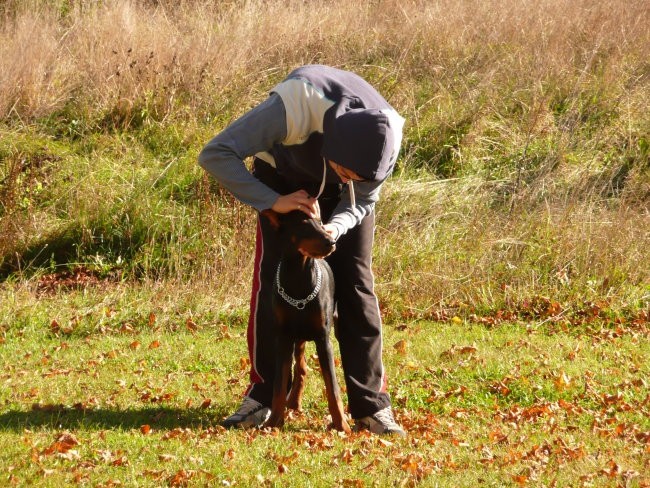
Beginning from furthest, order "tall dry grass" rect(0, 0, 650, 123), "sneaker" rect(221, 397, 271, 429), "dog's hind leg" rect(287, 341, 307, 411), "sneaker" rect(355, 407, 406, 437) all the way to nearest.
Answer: "tall dry grass" rect(0, 0, 650, 123) → "dog's hind leg" rect(287, 341, 307, 411) → "sneaker" rect(221, 397, 271, 429) → "sneaker" rect(355, 407, 406, 437)

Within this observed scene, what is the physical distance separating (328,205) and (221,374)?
2.03 meters

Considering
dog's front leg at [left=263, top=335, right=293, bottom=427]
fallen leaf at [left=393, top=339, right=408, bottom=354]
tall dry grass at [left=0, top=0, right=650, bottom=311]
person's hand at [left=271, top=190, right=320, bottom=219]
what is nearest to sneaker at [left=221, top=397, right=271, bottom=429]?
dog's front leg at [left=263, top=335, right=293, bottom=427]

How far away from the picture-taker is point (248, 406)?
18.3 ft

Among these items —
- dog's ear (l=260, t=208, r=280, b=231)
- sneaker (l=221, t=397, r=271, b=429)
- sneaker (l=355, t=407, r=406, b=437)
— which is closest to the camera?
dog's ear (l=260, t=208, r=280, b=231)

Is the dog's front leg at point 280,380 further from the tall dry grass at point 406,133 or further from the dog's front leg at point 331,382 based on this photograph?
the tall dry grass at point 406,133

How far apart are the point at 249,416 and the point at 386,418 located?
75 centimetres

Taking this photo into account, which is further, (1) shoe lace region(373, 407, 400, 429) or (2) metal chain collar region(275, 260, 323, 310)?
(1) shoe lace region(373, 407, 400, 429)

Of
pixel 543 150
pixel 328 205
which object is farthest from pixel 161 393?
pixel 543 150

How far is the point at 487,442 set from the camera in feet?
17.4

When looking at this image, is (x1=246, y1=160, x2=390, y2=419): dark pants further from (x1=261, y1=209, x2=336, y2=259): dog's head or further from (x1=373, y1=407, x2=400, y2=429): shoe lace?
(x1=261, y1=209, x2=336, y2=259): dog's head

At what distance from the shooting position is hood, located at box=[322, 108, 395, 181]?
4.52 meters

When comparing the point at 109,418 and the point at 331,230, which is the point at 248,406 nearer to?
the point at 109,418

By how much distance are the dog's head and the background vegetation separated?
1013mm

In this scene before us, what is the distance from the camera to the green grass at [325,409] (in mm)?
4660
